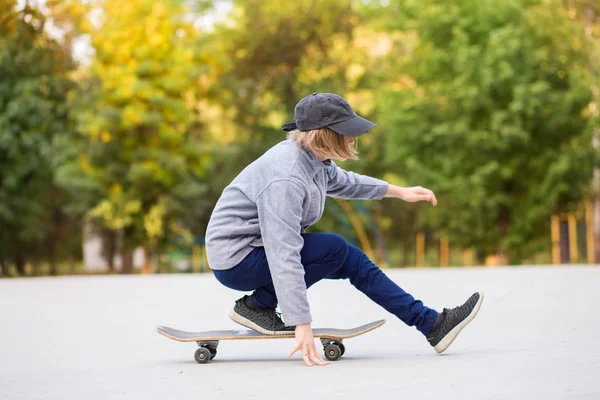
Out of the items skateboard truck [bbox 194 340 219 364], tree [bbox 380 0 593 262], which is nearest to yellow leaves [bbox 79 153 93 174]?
tree [bbox 380 0 593 262]

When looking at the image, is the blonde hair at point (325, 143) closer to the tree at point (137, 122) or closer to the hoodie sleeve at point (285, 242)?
the hoodie sleeve at point (285, 242)

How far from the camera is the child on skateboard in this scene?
497cm

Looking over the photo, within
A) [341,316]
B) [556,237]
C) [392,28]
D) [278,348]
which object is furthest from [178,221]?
[278,348]

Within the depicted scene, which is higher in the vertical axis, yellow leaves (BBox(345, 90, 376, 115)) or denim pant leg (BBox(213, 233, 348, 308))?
yellow leaves (BBox(345, 90, 376, 115))

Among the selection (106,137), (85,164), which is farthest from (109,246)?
(106,137)

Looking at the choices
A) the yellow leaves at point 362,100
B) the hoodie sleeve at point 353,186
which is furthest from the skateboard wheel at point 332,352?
the yellow leaves at point 362,100

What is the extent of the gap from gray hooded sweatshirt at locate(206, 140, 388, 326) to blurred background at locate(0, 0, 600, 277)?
Result: 74.5ft

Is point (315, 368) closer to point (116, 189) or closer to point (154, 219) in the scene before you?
point (154, 219)

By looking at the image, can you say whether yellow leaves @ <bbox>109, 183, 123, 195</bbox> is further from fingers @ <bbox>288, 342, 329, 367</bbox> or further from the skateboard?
fingers @ <bbox>288, 342, 329, 367</bbox>

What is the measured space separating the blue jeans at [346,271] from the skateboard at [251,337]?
209 millimetres

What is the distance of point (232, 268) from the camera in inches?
208

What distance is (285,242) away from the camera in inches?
196

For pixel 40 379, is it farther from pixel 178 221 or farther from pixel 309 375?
pixel 178 221

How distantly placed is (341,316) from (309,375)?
3.70 metres
